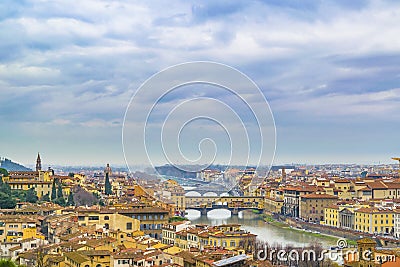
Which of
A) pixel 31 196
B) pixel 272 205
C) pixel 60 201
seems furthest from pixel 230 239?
pixel 272 205

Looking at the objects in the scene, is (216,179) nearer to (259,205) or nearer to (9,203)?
(9,203)

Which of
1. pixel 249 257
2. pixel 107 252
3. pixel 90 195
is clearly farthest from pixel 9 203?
pixel 249 257

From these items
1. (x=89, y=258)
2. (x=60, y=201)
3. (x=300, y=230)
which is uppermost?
(x=60, y=201)

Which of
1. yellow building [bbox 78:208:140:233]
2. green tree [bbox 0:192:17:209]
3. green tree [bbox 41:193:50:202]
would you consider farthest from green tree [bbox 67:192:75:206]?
yellow building [bbox 78:208:140:233]

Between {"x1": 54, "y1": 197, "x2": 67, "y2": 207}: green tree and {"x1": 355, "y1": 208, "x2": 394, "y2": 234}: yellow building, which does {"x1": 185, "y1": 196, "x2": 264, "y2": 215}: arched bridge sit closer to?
{"x1": 355, "y1": 208, "x2": 394, "y2": 234}: yellow building

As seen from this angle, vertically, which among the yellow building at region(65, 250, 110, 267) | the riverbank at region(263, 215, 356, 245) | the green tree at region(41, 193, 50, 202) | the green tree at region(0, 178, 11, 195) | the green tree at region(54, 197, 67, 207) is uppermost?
the green tree at region(0, 178, 11, 195)

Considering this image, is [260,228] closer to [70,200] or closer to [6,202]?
[70,200]

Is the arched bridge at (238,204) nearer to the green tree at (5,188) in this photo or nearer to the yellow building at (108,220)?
the green tree at (5,188)
